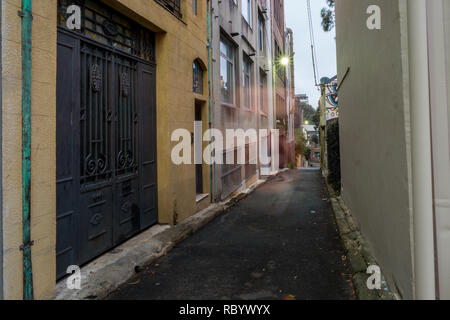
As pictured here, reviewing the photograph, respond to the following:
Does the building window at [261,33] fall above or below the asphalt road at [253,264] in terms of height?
above

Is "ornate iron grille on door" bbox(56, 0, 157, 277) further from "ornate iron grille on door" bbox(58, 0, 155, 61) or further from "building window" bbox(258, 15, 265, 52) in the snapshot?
"building window" bbox(258, 15, 265, 52)

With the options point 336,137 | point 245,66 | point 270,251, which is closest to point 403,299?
point 270,251

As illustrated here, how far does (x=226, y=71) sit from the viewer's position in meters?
10.5

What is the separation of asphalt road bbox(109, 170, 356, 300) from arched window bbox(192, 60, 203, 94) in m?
3.29

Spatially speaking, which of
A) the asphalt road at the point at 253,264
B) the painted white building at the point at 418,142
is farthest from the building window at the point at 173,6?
the asphalt road at the point at 253,264

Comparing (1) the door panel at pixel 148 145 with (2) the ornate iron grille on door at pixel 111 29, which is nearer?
(2) the ornate iron grille on door at pixel 111 29

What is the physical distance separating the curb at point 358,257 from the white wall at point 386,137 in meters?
0.14

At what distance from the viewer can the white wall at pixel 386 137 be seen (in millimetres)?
2680

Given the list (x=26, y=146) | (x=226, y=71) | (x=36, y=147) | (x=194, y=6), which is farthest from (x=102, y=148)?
(x=226, y=71)

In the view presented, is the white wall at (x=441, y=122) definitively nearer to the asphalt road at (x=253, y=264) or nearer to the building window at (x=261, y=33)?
the asphalt road at (x=253, y=264)

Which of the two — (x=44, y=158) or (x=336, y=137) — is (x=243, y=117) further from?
(x=44, y=158)

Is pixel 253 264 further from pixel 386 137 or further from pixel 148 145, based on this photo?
pixel 148 145

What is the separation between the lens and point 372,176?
424 centimetres

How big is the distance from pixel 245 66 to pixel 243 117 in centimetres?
267
